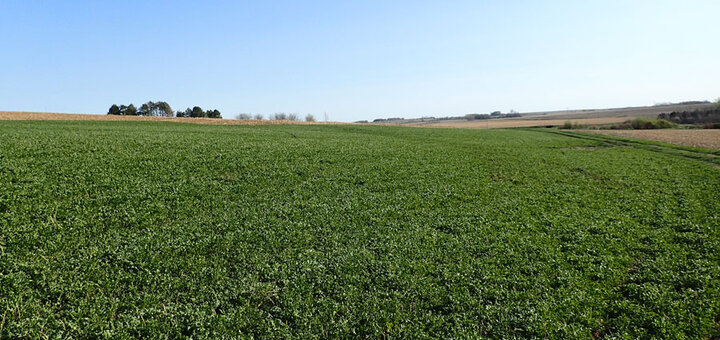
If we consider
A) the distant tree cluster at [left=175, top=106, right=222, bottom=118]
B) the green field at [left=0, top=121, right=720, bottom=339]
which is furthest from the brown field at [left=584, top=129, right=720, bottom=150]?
the distant tree cluster at [left=175, top=106, right=222, bottom=118]

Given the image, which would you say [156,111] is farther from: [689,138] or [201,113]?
[689,138]

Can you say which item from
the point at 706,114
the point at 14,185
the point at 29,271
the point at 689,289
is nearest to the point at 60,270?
the point at 29,271

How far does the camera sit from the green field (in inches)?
289

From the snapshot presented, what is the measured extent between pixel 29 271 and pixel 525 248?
45.7ft

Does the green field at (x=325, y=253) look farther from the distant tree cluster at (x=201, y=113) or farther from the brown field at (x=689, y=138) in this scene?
the distant tree cluster at (x=201, y=113)

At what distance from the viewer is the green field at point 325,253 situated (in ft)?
24.1

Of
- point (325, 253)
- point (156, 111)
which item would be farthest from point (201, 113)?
point (325, 253)

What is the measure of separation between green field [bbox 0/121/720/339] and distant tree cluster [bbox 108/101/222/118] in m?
86.5

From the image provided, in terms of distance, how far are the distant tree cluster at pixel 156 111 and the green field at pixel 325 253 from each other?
8653 centimetres

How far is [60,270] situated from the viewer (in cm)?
820

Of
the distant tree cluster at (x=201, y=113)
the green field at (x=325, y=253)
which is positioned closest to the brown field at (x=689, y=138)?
the green field at (x=325, y=253)

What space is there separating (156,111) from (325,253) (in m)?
121

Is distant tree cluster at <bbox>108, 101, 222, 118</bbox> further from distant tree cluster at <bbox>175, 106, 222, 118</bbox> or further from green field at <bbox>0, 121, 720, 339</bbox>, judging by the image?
green field at <bbox>0, 121, 720, 339</bbox>

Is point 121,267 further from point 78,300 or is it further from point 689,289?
point 689,289
